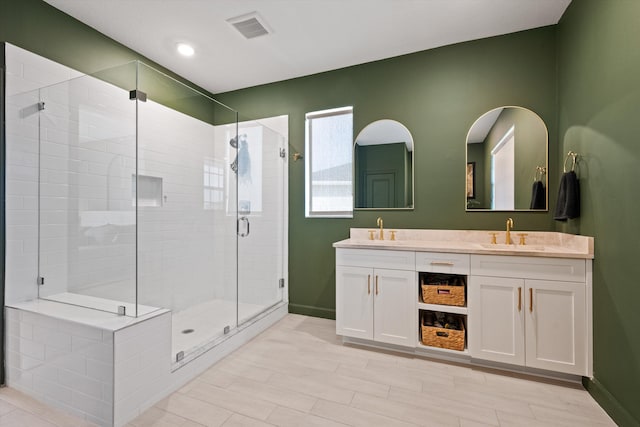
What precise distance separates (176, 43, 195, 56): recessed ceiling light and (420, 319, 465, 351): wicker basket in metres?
3.20

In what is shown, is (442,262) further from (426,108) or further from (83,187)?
(83,187)

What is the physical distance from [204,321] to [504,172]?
2.93 metres

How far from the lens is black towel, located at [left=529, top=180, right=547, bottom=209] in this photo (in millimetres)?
2389

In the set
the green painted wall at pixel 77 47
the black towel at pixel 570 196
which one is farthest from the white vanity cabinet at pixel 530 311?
the green painted wall at pixel 77 47

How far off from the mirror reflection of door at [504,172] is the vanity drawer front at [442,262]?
0.70m

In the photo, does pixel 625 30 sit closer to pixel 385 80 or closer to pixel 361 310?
pixel 385 80

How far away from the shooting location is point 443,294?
7.38 ft

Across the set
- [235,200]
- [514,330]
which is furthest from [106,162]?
[514,330]

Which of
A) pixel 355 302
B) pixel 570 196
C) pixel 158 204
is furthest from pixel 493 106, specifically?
pixel 158 204

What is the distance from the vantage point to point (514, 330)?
6.65 feet

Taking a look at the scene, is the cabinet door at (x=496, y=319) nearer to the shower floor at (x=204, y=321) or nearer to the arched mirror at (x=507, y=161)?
the arched mirror at (x=507, y=161)

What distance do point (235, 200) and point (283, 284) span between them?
1.15m

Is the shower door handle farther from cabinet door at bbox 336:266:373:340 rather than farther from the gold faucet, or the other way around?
the gold faucet

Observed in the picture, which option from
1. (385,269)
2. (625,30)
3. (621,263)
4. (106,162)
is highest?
(625,30)
